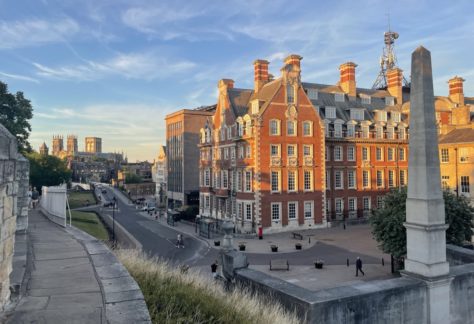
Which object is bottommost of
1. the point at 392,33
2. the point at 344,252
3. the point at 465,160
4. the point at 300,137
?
the point at 344,252

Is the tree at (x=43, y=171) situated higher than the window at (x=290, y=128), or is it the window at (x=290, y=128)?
the window at (x=290, y=128)

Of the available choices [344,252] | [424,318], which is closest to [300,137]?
[344,252]

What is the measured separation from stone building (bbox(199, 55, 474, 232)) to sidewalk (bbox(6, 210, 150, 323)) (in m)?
28.3

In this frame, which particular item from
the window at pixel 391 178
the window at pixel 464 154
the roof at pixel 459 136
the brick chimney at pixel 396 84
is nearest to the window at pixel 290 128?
the window at pixel 391 178

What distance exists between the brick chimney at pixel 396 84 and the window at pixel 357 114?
399 inches

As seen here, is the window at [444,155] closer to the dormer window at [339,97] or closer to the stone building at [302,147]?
the stone building at [302,147]

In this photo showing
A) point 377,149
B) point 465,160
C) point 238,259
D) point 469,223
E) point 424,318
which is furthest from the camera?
point 377,149

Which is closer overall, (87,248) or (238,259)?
(87,248)

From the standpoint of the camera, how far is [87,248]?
12.0 metres

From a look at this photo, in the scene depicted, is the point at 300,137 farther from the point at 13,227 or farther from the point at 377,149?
the point at 13,227

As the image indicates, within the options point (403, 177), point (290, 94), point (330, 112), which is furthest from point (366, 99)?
point (290, 94)

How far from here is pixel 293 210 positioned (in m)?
39.6

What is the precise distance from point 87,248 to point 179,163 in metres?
58.9

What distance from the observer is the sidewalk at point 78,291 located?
222 inches
